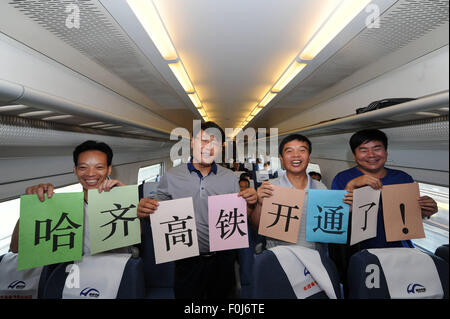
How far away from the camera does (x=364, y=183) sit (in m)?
0.72

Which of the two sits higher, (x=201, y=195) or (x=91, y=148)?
(x=91, y=148)

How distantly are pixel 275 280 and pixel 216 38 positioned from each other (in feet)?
4.81

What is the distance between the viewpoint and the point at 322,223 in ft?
2.39

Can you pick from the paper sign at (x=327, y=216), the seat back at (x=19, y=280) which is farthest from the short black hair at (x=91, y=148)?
the paper sign at (x=327, y=216)

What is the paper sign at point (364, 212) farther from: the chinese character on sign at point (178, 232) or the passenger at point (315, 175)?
the chinese character on sign at point (178, 232)

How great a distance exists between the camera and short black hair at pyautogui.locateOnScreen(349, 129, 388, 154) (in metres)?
0.75

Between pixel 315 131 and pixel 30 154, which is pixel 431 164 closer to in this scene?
pixel 315 131

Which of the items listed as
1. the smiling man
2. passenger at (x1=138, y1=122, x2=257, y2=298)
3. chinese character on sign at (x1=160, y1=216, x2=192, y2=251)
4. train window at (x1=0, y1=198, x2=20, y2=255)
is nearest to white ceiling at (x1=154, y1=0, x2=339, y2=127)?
passenger at (x1=138, y1=122, x2=257, y2=298)

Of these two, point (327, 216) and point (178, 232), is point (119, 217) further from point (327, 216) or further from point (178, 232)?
point (327, 216)

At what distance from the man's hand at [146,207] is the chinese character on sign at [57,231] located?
224 millimetres

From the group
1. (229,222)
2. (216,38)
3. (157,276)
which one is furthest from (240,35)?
Result: (157,276)

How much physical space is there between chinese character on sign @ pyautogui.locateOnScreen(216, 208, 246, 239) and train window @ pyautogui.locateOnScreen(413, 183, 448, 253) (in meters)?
0.61

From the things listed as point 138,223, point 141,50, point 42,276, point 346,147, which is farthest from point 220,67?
point 42,276
